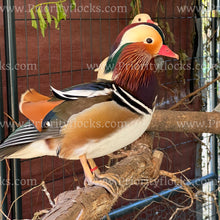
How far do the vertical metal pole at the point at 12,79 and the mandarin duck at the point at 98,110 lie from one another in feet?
2.03

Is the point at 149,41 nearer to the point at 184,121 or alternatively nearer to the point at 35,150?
the point at 35,150

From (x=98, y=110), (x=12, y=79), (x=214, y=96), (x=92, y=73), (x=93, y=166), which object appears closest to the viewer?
(x=98, y=110)

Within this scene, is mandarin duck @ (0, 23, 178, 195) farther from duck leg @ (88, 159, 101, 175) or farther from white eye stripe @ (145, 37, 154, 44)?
duck leg @ (88, 159, 101, 175)

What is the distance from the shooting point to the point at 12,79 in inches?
61.0

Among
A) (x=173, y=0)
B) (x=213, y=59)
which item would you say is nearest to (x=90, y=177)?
(x=173, y=0)

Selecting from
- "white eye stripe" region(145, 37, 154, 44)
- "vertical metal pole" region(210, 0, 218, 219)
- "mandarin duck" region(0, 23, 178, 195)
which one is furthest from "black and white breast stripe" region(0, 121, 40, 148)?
"vertical metal pole" region(210, 0, 218, 219)

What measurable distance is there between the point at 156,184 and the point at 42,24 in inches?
47.6

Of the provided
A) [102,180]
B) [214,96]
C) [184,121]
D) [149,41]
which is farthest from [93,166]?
Result: [214,96]

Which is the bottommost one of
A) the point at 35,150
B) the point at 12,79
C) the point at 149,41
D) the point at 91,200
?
the point at 91,200

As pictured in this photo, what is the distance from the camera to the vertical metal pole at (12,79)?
4.94 feet

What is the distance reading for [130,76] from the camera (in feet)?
3.04

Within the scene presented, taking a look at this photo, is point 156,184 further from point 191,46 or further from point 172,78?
point 191,46

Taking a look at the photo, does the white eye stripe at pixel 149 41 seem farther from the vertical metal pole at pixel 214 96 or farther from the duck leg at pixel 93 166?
the vertical metal pole at pixel 214 96

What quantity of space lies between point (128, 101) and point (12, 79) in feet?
2.39
